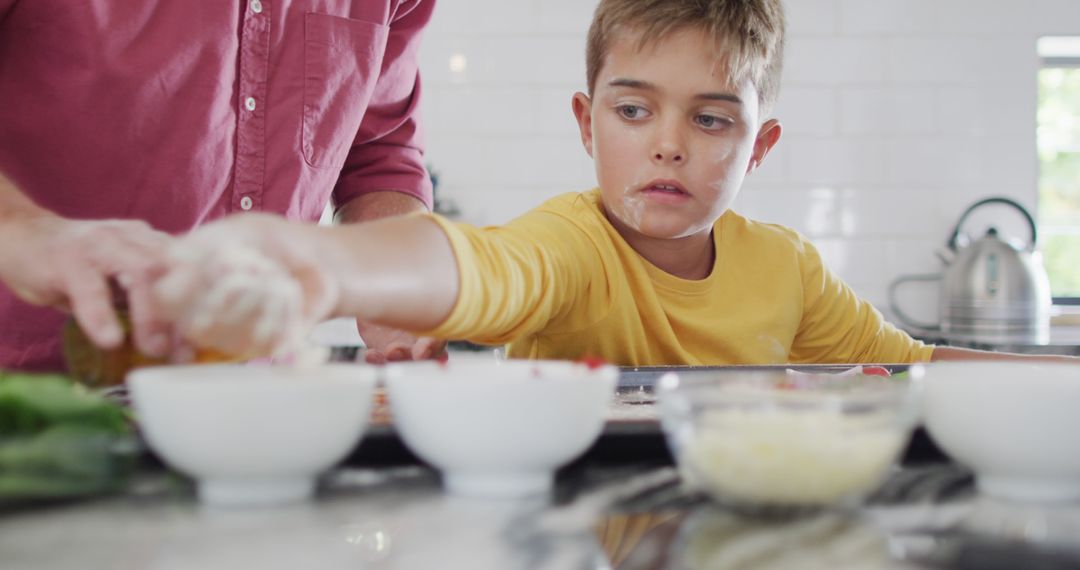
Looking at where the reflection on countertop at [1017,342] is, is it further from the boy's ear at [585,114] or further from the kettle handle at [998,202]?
the boy's ear at [585,114]

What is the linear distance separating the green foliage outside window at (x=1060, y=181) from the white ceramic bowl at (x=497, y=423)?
317 cm

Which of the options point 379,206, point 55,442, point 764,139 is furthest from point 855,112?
point 55,442

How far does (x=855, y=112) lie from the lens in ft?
9.85

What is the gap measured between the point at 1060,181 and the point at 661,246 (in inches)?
98.5

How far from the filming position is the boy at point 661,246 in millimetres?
948

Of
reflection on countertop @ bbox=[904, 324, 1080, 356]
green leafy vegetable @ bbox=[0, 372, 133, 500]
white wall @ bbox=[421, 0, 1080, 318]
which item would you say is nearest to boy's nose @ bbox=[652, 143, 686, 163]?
green leafy vegetable @ bbox=[0, 372, 133, 500]

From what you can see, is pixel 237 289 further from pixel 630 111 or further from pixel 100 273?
pixel 630 111

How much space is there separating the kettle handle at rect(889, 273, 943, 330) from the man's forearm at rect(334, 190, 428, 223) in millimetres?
1756

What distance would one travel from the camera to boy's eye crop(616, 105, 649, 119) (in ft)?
4.38

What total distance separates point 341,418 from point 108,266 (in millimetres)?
224

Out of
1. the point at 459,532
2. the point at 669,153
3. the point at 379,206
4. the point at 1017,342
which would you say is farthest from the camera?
the point at 1017,342

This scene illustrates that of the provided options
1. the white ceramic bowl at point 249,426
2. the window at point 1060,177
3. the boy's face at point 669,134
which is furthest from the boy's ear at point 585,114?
the window at point 1060,177

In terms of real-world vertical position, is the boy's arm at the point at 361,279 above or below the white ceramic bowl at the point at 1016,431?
above

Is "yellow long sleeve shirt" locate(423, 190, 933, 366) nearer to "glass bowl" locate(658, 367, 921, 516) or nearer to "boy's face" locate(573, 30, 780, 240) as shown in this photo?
"boy's face" locate(573, 30, 780, 240)
